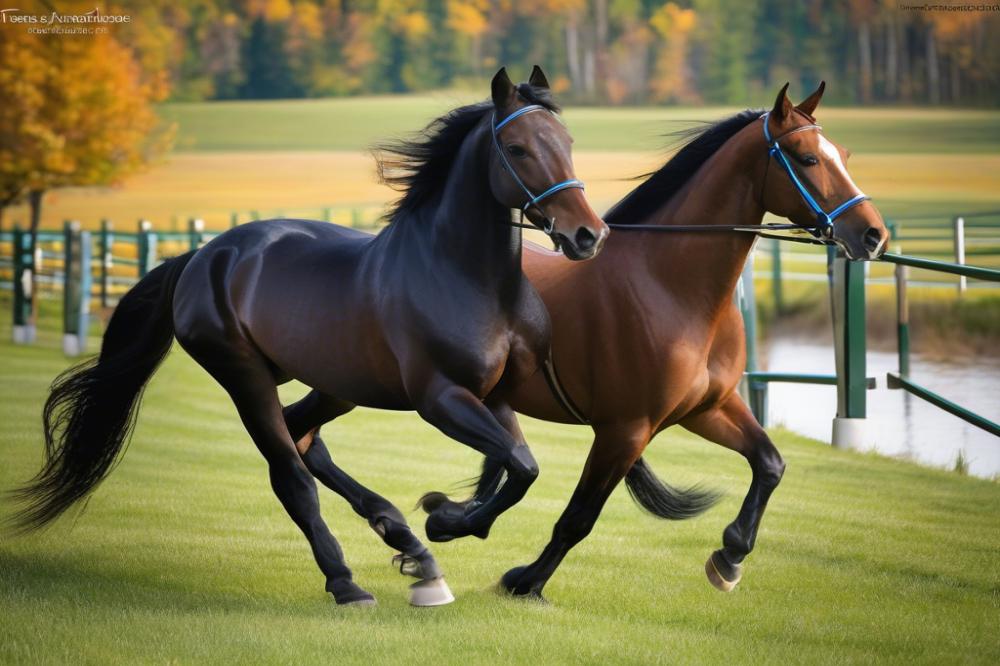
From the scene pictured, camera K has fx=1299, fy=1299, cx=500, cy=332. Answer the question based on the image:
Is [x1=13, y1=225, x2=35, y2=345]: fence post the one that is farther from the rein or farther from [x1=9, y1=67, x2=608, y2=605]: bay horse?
the rein

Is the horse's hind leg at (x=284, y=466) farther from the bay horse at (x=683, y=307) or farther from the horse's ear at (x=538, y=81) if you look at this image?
the horse's ear at (x=538, y=81)

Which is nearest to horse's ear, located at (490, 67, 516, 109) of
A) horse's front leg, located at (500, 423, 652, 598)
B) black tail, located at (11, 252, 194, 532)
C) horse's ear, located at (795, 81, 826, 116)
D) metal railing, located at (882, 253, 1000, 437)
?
horse's ear, located at (795, 81, 826, 116)

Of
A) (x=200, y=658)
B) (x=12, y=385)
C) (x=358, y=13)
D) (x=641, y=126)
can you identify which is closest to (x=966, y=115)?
(x=641, y=126)

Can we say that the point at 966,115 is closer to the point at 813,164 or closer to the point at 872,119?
the point at 872,119

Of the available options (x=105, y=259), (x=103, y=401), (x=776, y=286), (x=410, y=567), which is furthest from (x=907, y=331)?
(x=105, y=259)

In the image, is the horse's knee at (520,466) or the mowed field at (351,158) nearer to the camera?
the horse's knee at (520,466)

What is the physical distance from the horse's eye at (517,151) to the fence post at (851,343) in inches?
187

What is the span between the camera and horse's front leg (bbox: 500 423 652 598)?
189 inches

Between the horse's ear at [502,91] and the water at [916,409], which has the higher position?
the horse's ear at [502,91]

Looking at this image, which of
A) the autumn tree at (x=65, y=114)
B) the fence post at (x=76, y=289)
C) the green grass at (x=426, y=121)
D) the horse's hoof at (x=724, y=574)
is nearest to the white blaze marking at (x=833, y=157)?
the horse's hoof at (x=724, y=574)

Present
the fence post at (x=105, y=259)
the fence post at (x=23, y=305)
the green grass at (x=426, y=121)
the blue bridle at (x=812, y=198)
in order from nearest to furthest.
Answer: the blue bridle at (x=812, y=198), the fence post at (x=23, y=305), the fence post at (x=105, y=259), the green grass at (x=426, y=121)

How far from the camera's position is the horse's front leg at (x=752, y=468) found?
4.95m

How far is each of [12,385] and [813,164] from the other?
922cm

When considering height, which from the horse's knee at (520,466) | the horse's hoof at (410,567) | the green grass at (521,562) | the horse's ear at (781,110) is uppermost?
the horse's ear at (781,110)
